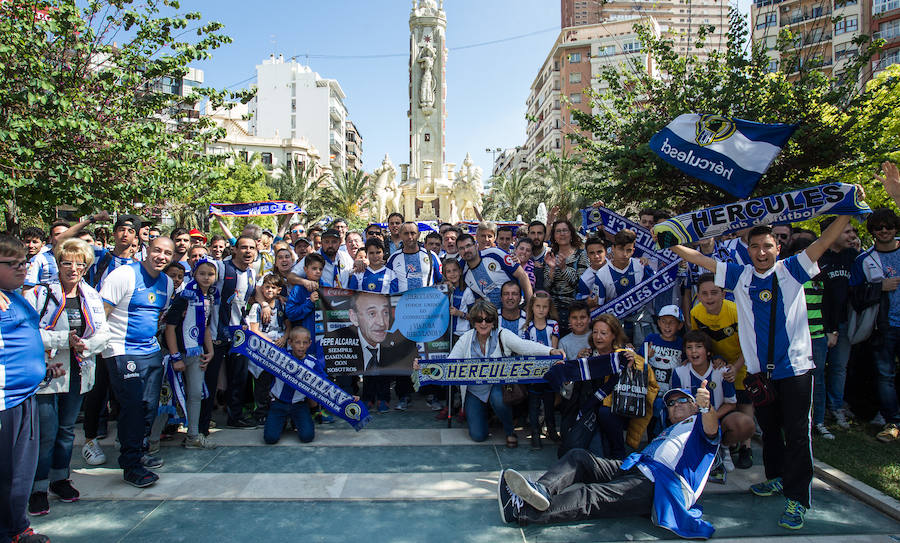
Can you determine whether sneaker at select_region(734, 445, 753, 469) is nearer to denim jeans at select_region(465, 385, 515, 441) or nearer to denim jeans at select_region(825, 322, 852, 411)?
denim jeans at select_region(825, 322, 852, 411)

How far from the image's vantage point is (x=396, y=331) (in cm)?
659

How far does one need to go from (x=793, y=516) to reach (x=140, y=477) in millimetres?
5014

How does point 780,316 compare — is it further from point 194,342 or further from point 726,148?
point 194,342

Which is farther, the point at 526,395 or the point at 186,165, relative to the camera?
the point at 186,165

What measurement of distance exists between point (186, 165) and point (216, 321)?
20.3 feet

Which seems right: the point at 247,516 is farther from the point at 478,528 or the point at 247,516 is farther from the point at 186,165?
the point at 186,165

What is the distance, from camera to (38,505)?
402cm

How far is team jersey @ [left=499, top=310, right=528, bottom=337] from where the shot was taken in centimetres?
→ 585

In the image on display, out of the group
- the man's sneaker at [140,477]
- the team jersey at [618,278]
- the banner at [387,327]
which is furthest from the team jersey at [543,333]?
the man's sneaker at [140,477]

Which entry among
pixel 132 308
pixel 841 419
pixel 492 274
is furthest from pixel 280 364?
pixel 841 419

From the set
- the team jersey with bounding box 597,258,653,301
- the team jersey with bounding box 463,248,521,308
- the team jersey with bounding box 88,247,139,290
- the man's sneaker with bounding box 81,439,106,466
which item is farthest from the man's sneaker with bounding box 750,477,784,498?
the team jersey with bounding box 88,247,139,290

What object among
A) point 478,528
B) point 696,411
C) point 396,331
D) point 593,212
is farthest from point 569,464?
point 593,212

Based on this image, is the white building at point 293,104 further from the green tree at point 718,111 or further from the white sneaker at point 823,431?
the white sneaker at point 823,431

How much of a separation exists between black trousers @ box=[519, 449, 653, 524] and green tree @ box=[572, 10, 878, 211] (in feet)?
29.1
